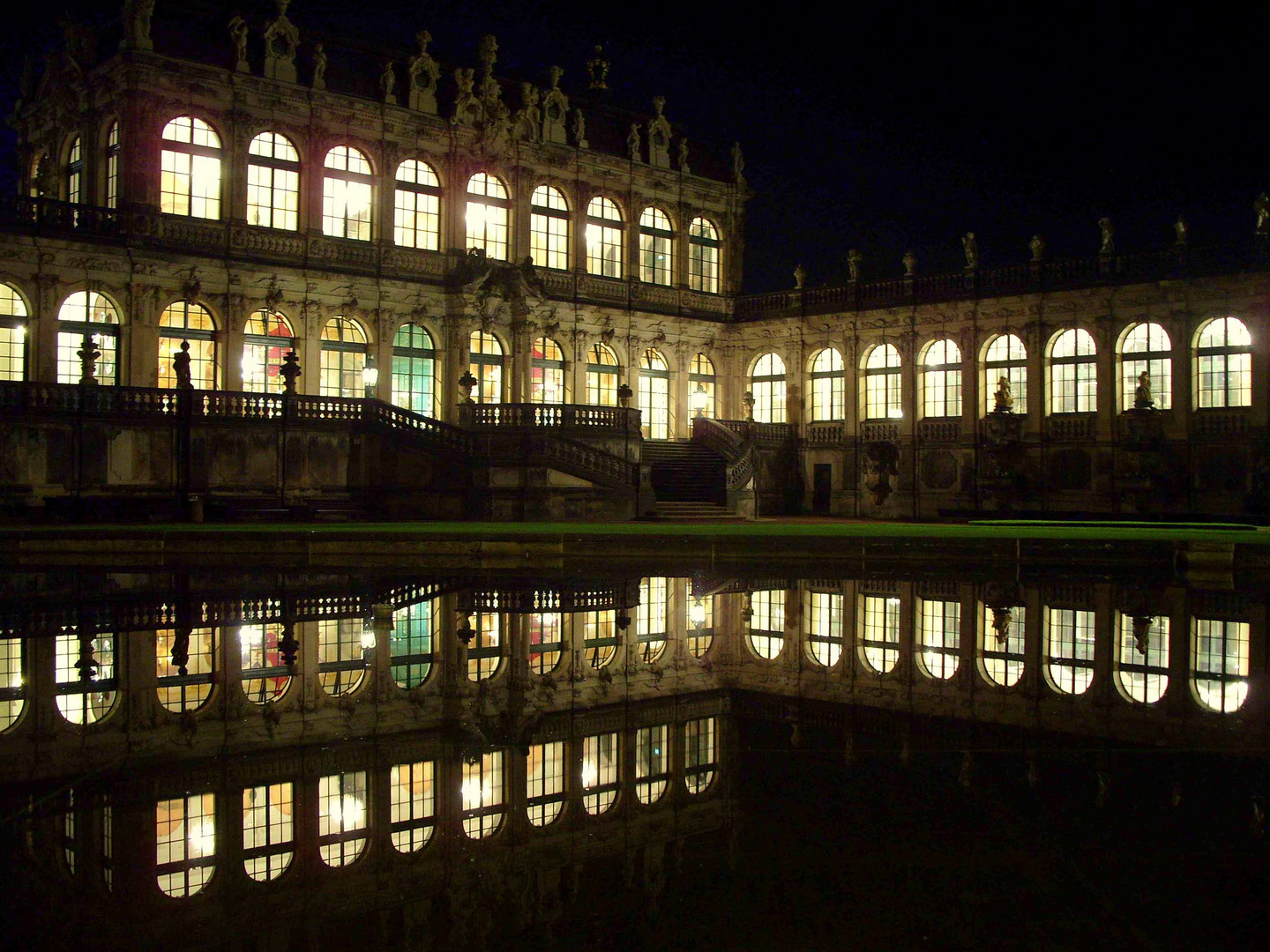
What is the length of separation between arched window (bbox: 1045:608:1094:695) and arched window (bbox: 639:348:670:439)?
3098cm

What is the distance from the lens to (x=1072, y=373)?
37500 millimetres

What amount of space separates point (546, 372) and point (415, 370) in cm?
494

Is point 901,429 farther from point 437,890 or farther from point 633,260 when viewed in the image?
point 437,890

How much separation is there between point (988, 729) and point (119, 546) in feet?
48.1

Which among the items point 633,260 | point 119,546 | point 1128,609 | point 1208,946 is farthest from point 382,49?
point 1208,946

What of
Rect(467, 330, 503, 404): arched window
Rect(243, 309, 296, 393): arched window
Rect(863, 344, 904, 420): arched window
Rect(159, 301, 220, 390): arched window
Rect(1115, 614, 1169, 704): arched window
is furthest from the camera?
Rect(863, 344, 904, 420): arched window

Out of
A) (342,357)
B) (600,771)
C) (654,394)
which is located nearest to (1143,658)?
(600,771)

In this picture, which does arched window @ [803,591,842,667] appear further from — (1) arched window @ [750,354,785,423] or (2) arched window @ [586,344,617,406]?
(1) arched window @ [750,354,785,423]

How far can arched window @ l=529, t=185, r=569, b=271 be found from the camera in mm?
41438

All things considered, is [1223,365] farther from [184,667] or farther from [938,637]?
[184,667]

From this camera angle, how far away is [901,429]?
4044 centimetres

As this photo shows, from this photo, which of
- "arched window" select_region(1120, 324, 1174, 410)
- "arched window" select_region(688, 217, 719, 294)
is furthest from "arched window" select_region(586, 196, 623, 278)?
"arched window" select_region(1120, 324, 1174, 410)

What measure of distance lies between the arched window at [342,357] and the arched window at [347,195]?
262cm

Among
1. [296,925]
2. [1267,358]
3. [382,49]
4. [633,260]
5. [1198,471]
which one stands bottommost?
[296,925]
